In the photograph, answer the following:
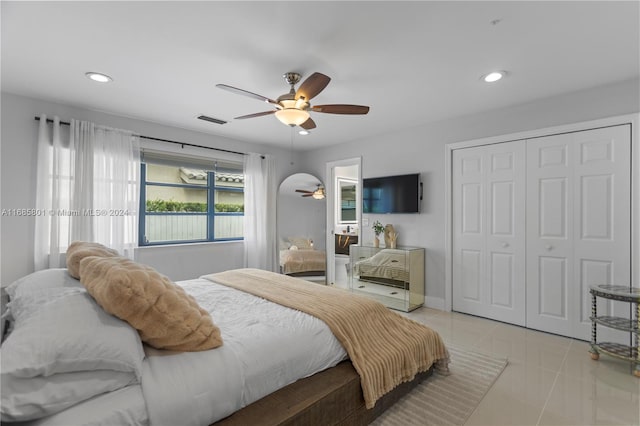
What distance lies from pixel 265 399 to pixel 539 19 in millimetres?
2781

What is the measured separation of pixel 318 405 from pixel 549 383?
195 centimetres

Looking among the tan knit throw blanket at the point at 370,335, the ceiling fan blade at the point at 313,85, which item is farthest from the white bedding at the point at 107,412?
the ceiling fan blade at the point at 313,85

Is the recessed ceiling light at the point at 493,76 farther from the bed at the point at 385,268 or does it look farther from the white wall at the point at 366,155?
the bed at the point at 385,268

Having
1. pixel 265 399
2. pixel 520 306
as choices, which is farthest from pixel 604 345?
pixel 265 399

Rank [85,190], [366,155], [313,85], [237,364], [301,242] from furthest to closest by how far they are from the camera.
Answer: [301,242]
[366,155]
[85,190]
[313,85]
[237,364]

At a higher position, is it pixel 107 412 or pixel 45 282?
pixel 45 282

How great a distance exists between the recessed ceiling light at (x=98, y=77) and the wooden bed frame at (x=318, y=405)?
9.75 ft

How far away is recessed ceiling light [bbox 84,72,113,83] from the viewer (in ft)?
8.76

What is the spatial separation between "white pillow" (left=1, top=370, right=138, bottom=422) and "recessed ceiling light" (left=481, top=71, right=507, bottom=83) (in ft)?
10.9

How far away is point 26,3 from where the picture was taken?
1793 mm

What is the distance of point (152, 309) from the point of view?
1.38 m

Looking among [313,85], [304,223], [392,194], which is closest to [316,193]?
[304,223]

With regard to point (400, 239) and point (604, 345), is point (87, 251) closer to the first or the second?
point (400, 239)

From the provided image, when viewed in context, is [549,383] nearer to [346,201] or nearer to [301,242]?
[346,201]
